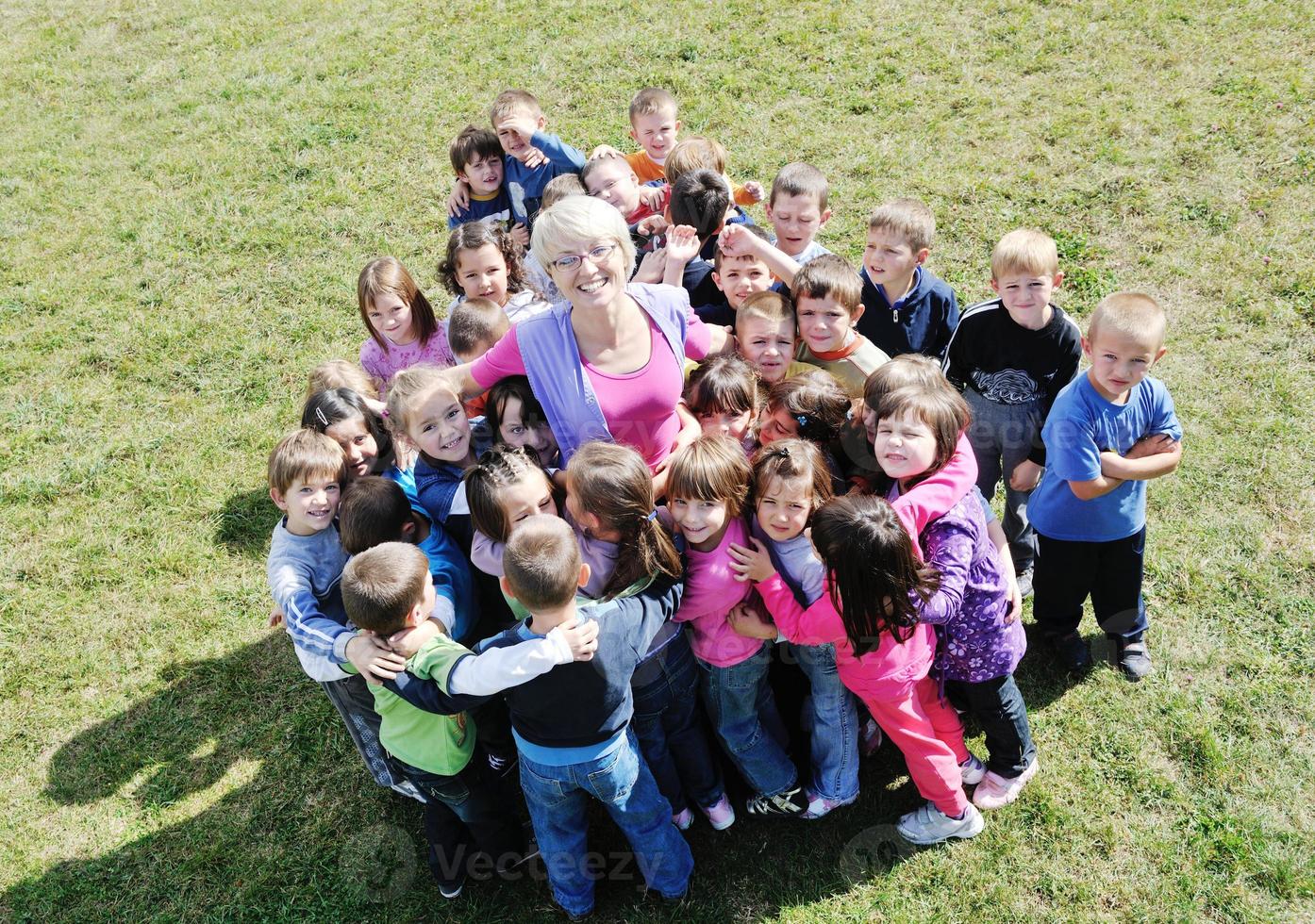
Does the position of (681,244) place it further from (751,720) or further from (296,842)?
(296,842)

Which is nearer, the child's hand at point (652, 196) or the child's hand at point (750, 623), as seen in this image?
the child's hand at point (750, 623)

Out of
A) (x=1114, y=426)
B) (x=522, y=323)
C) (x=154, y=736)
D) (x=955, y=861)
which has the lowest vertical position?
(x=955, y=861)

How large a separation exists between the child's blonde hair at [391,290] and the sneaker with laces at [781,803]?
310 centimetres

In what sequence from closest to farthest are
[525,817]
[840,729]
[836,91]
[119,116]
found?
[840,729] → [525,817] → [836,91] → [119,116]

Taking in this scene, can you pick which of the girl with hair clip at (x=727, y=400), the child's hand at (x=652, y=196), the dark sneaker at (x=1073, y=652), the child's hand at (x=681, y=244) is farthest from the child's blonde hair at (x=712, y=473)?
the child's hand at (x=652, y=196)

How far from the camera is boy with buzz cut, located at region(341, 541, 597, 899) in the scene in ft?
10.6

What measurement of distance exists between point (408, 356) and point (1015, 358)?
3316mm

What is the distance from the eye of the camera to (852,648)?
3594 mm

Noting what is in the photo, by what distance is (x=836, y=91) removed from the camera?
8805 mm

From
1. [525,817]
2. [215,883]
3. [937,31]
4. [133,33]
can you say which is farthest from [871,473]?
[133,33]

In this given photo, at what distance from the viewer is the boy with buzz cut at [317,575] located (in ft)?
11.9

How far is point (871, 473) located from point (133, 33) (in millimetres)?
11842

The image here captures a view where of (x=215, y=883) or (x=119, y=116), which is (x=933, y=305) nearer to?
(x=215, y=883)

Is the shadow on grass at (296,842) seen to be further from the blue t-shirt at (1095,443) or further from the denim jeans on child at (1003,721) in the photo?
the blue t-shirt at (1095,443)
